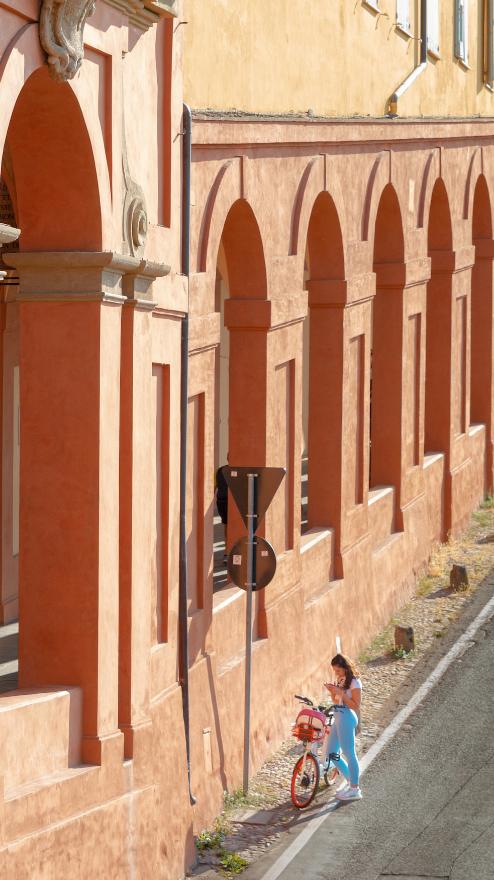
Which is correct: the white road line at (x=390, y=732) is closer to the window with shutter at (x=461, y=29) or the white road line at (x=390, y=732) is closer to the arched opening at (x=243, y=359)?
the arched opening at (x=243, y=359)

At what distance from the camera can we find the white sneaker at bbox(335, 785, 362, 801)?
14.2m

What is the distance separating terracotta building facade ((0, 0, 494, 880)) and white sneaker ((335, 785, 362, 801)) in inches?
34.5

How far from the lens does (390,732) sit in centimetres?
1612

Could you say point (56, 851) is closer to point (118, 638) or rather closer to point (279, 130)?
point (118, 638)

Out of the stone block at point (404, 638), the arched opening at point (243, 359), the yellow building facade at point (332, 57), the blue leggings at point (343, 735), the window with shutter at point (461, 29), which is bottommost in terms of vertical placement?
the blue leggings at point (343, 735)

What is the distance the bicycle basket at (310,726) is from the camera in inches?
562

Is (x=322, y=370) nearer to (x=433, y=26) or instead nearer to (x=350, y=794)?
(x=350, y=794)

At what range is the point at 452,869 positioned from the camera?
12.4 meters

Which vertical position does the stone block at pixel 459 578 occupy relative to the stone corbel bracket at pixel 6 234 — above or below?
below

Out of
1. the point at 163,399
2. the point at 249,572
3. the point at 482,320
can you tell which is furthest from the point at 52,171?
the point at 482,320

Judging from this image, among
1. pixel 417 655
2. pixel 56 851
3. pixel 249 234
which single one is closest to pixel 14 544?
pixel 249 234

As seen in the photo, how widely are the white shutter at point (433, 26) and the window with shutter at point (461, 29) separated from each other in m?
1.63

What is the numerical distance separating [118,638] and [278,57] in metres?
6.67

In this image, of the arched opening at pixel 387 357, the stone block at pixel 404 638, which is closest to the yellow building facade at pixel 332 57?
the arched opening at pixel 387 357
